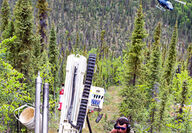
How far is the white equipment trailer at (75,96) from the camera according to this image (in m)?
4.49

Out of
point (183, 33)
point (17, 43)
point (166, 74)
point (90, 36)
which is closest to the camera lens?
point (17, 43)

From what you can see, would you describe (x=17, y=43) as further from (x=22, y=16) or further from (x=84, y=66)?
(x=84, y=66)

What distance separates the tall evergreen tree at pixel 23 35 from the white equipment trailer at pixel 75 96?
45.2 ft

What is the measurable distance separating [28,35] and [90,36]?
148 metres

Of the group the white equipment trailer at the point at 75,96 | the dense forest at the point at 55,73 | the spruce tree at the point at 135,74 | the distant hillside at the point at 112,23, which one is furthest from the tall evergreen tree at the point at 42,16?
the distant hillside at the point at 112,23

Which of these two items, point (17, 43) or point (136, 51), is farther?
point (136, 51)

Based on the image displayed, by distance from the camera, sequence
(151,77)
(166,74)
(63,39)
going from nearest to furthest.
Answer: (151,77), (166,74), (63,39)

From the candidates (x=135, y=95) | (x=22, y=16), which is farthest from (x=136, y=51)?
(x=22, y=16)

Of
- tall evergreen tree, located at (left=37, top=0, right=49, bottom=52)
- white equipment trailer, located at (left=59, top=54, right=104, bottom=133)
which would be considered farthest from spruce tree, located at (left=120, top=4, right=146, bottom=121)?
white equipment trailer, located at (left=59, top=54, right=104, bottom=133)

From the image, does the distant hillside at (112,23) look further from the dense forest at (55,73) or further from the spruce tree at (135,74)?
the spruce tree at (135,74)

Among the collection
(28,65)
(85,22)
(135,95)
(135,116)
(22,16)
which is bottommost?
(135,116)

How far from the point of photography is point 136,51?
2291 cm

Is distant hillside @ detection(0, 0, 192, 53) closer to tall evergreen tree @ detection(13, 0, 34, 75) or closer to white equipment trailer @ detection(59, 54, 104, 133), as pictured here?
tall evergreen tree @ detection(13, 0, 34, 75)

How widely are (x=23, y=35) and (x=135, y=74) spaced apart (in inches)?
455
